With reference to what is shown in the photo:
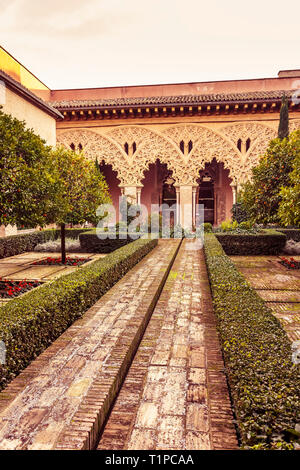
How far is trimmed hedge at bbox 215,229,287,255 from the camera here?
10.5 meters

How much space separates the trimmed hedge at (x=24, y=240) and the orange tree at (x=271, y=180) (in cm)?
774

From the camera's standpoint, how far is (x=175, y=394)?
2391 mm

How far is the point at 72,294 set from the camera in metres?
3.76

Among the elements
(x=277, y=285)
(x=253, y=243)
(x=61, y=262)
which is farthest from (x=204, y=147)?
(x=277, y=285)

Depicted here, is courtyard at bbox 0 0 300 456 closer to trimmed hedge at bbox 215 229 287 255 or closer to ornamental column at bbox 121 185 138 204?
trimmed hedge at bbox 215 229 287 255

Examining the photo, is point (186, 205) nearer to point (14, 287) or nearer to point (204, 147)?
point (204, 147)

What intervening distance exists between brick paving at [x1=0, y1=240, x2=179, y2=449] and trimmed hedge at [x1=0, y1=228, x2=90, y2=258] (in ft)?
24.4

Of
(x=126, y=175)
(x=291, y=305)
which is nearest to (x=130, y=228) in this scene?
(x=126, y=175)

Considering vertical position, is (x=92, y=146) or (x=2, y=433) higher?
(x=92, y=146)

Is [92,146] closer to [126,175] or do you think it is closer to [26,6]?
[126,175]

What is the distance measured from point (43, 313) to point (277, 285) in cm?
506

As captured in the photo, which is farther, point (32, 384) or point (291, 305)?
point (291, 305)

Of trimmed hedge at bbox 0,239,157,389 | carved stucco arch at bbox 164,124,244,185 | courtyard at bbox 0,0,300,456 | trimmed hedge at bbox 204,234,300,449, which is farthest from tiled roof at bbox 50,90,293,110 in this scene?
trimmed hedge at bbox 204,234,300,449

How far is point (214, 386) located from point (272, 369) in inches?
25.9
